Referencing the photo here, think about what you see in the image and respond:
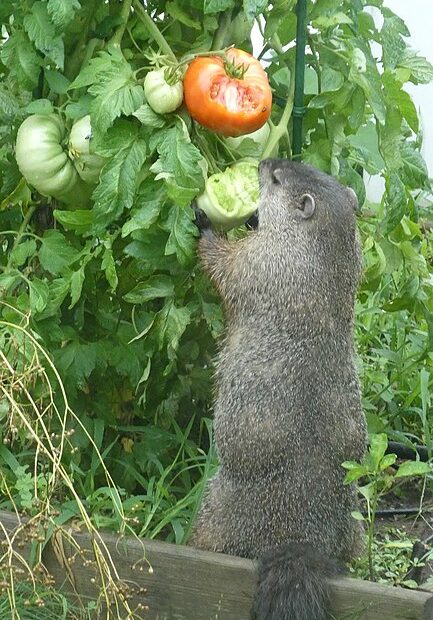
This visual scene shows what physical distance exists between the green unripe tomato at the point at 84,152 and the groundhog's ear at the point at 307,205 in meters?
0.71

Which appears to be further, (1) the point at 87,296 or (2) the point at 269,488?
(1) the point at 87,296

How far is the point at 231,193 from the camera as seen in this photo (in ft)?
13.4

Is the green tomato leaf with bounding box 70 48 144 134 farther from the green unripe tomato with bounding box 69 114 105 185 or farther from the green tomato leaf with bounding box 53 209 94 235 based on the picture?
the green tomato leaf with bounding box 53 209 94 235

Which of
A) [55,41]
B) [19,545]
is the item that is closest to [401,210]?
[55,41]

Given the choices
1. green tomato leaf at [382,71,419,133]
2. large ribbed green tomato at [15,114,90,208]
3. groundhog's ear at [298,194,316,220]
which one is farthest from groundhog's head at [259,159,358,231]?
large ribbed green tomato at [15,114,90,208]

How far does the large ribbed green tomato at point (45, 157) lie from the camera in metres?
4.02

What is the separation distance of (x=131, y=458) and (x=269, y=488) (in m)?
0.82

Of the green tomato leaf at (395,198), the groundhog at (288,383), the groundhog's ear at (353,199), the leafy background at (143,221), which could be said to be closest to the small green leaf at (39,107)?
the leafy background at (143,221)

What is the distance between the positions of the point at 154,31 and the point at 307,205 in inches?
31.1

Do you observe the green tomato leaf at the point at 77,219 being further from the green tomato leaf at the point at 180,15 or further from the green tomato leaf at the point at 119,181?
the green tomato leaf at the point at 180,15

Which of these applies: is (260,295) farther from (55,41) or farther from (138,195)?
(55,41)

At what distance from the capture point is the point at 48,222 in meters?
4.59

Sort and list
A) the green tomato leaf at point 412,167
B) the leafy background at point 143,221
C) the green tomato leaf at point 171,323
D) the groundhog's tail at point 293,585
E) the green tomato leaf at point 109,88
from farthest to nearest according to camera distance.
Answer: the green tomato leaf at point 412,167 → the green tomato leaf at point 171,323 → the leafy background at point 143,221 → the green tomato leaf at point 109,88 → the groundhog's tail at point 293,585

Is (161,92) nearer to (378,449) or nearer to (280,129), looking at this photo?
(280,129)
